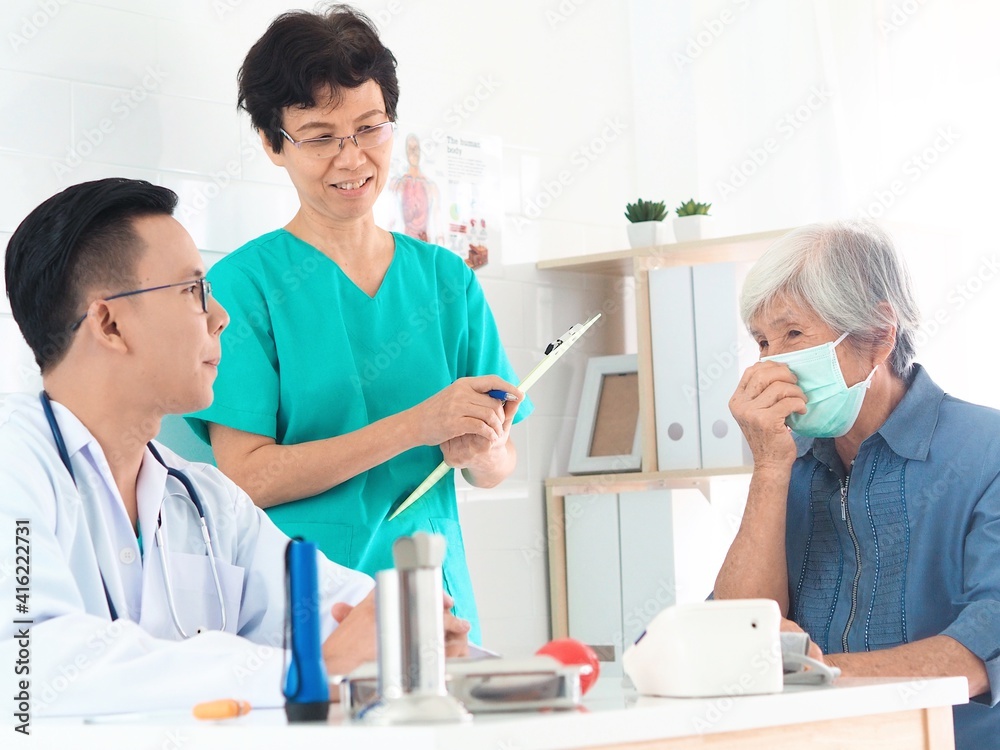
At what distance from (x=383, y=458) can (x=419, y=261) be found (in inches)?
20.4

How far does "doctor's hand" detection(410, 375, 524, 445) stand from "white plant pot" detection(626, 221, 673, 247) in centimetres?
127

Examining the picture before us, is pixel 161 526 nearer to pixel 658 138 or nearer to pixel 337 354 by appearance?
pixel 337 354

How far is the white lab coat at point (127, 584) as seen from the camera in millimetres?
1296

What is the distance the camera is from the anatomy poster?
317 cm

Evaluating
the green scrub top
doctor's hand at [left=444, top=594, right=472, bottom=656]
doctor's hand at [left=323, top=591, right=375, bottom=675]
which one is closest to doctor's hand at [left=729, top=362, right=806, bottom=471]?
the green scrub top

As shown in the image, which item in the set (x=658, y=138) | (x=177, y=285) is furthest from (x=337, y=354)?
(x=658, y=138)

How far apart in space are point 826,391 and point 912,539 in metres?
0.29

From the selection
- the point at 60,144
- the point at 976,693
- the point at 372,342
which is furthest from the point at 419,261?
the point at 976,693

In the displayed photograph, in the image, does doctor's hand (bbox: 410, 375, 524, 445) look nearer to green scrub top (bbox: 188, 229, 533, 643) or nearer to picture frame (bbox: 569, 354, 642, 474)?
green scrub top (bbox: 188, 229, 533, 643)

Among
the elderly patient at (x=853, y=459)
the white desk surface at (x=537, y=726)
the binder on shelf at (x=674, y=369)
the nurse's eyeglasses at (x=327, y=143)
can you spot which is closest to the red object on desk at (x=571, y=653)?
the white desk surface at (x=537, y=726)

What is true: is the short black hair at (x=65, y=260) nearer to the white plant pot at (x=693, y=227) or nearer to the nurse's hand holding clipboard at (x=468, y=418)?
the nurse's hand holding clipboard at (x=468, y=418)

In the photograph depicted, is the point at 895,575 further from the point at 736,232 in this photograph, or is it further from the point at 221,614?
the point at 736,232

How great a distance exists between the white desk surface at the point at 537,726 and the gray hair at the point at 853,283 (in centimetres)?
93

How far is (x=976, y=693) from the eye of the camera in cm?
186
